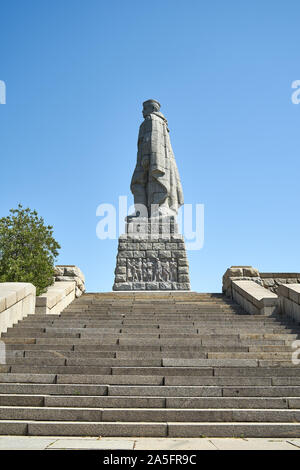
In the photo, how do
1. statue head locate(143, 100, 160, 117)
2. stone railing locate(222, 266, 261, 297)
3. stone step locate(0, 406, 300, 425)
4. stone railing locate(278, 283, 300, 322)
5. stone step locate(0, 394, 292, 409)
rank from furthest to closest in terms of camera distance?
statue head locate(143, 100, 160, 117)
stone railing locate(222, 266, 261, 297)
stone railing locate(278, 283, 300, 322)
stone step locate(0, 394, 292, 409)
stone step locate(0, 406, 300, 425)

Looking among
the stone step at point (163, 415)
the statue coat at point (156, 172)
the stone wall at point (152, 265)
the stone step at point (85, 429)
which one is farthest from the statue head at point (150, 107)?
the stone step at point (85, 429)

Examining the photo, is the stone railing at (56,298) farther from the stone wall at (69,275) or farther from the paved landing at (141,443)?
the paved landing at (141,443)

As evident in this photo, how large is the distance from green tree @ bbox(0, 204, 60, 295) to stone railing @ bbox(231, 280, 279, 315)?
532 cm

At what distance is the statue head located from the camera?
19.3 m

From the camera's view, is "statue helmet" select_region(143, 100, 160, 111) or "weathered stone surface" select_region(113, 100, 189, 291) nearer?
"weathered stone surface" select_region(113, 100, 189, 291)

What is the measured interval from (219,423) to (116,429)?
44.3 inches

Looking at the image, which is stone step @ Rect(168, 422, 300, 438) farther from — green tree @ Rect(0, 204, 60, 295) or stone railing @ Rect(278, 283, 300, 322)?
green tree @ Rect(0, 204, 60, 295)

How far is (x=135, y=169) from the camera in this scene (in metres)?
18.7

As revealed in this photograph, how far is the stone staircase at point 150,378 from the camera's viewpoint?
4801 mm

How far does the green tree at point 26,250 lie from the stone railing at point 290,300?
5926 millimetres

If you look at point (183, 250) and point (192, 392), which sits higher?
point (183, 250)

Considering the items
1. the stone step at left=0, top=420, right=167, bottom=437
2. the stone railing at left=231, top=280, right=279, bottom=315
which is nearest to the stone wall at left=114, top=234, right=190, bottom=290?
the stone railing at left=231, top=280, right=279, bottom=315
